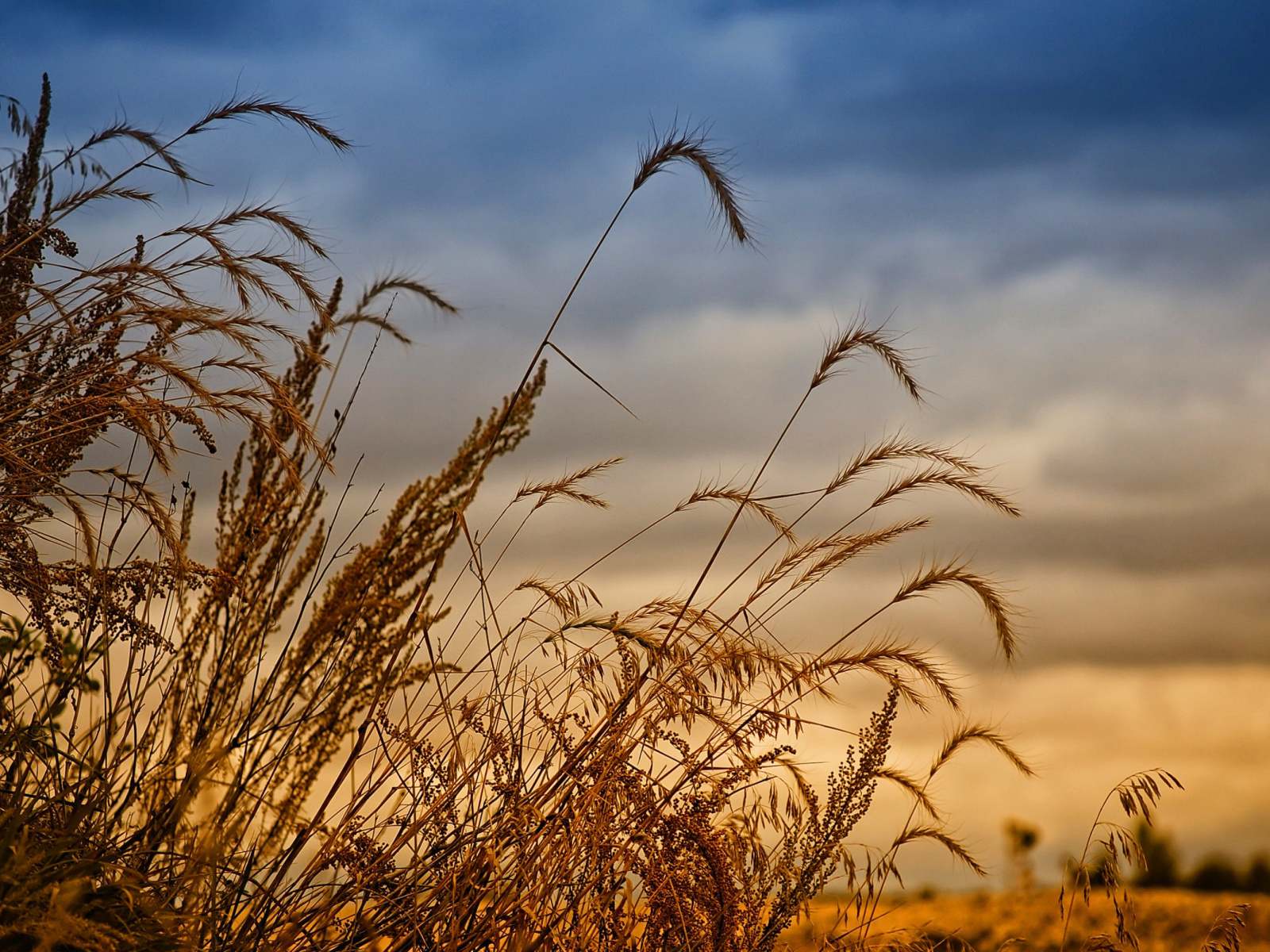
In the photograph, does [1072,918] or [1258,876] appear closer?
[1072,918]

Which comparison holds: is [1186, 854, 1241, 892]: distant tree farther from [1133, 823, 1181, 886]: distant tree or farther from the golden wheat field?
the golden wheat field

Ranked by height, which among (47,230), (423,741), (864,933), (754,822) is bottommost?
(864,933)

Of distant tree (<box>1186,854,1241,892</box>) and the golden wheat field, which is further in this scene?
distant tree (<box>1186,854,1241,892</box>)

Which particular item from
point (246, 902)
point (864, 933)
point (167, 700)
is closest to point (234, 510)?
point (167, 700)

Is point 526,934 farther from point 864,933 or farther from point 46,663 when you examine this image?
point 46,663

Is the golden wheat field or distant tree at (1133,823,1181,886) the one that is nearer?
the golden wheat field

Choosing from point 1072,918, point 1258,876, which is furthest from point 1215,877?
point 1072,918

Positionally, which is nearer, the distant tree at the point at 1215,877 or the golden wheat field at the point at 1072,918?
the golden wheat field at the point at 1072,918

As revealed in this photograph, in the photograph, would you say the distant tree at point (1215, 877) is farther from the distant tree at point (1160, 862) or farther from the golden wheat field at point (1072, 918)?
the golden wheat field at point (1072, 918)

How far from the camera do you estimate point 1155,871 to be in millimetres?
7168

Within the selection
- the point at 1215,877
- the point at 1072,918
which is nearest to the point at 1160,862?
the point at 1215,877

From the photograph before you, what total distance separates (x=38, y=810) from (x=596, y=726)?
1.03 meters

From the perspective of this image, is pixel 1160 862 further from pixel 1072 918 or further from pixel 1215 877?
pixel 1072 918

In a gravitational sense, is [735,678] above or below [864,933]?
above
